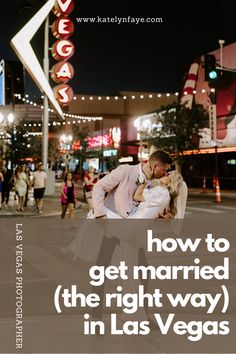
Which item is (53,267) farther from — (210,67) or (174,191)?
(210,67)

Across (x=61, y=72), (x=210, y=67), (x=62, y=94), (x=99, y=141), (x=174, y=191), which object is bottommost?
(x=174, y=191)

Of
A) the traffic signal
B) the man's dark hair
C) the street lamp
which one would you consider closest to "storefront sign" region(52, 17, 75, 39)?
the street lamp

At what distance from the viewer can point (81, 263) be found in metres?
7.41

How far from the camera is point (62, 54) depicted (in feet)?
90.0

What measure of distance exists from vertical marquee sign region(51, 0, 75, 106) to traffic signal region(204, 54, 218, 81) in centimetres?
1109

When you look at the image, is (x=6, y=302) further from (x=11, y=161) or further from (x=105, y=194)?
(x=11, y=161)

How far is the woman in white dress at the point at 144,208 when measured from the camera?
4211mm

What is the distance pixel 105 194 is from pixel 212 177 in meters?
30.9

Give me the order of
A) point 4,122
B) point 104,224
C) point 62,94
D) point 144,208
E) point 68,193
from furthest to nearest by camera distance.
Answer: point 4,122, point 62,94, point 68,193, point 104,224, point 144,208

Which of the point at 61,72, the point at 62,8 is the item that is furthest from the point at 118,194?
the point at 62,8

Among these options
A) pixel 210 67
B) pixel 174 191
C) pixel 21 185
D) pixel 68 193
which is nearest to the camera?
pixel 174 191

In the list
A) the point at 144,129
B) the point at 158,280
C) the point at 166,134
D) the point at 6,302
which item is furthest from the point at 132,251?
the point at 144,129

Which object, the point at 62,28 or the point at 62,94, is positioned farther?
the point at 62,28

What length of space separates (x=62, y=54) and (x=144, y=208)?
79.6 feet
